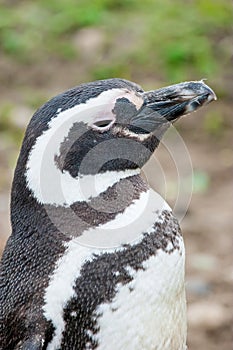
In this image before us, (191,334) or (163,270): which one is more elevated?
(191,334)

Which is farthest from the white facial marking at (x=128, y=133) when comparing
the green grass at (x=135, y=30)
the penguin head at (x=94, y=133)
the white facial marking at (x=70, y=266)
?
the green grass at (x=135, y=30)

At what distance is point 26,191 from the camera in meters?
2.30

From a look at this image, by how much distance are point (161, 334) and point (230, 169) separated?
8.67 ft

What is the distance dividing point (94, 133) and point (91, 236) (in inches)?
8.9

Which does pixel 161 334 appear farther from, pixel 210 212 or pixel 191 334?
pixel 210 212

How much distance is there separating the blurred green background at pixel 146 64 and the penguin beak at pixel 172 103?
1.78 m

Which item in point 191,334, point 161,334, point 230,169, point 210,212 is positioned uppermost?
point 230,169

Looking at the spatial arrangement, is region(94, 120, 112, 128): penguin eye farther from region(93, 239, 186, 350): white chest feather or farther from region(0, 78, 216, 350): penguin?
region(93, 239, 186, 350): white chest feather

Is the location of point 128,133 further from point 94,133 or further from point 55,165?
point 55,165

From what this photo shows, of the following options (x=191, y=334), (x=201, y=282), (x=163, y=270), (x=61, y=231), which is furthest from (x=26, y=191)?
(x=201, y=282)

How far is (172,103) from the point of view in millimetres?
2369

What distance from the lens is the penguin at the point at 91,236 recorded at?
226 centimetres

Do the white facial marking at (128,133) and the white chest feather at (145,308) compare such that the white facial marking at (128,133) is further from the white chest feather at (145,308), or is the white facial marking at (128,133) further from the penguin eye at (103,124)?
the white chest feather at (145,308)

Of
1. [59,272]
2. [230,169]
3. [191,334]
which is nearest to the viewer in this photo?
[59,272]
